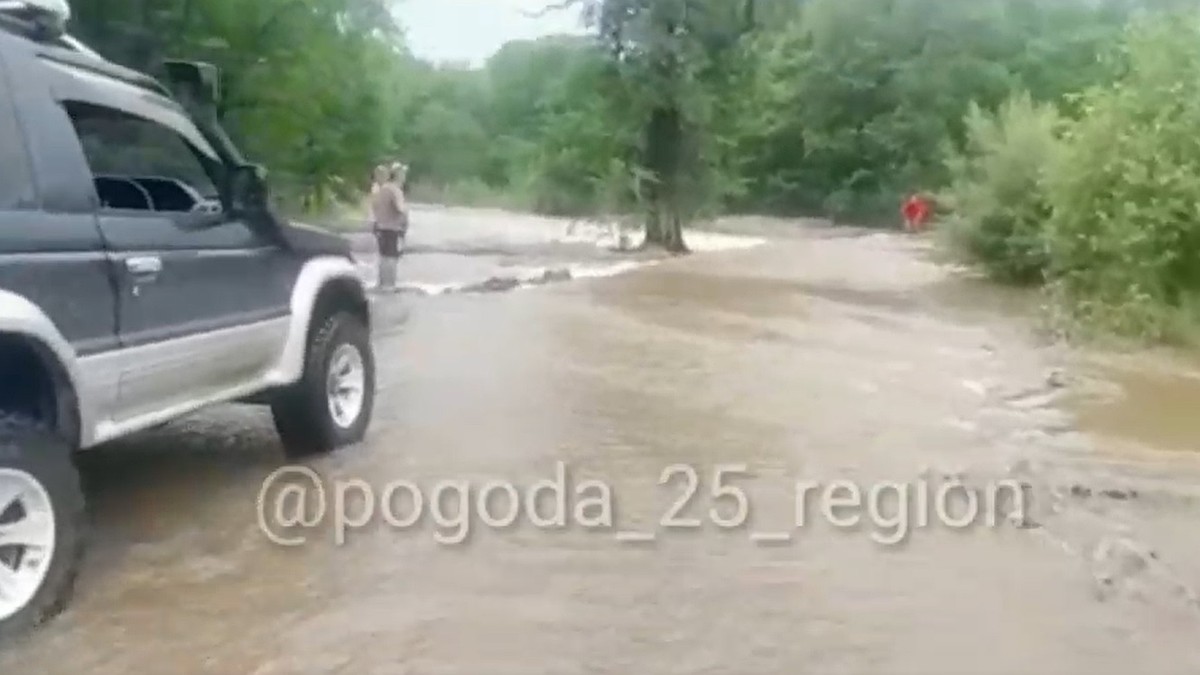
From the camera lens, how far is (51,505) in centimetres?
389

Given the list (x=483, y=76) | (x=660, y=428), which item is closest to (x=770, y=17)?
(x=483, y=76)

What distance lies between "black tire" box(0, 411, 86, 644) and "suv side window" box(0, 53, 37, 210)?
24.5 inches

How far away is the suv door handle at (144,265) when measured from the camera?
14.8ft

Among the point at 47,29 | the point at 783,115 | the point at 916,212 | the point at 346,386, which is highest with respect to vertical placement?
the point at 47,29

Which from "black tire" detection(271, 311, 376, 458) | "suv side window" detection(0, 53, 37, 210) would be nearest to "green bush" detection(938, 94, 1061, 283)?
"black tire" detection(271, 311, 376, 458)

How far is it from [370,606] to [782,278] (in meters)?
14.0

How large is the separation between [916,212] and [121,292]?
21.4 meters

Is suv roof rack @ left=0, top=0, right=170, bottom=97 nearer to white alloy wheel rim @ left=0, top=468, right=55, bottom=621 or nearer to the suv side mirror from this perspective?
the suv side mirror

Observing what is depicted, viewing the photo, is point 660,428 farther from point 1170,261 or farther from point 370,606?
point 1170,261

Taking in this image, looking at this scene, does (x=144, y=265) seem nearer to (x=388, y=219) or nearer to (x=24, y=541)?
(x=24, y=541)

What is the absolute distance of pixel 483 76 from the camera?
1349cm

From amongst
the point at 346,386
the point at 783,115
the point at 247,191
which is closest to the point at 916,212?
the point at 783,115

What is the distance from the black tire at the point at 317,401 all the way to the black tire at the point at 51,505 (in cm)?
186

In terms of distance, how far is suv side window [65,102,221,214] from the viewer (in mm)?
4766
